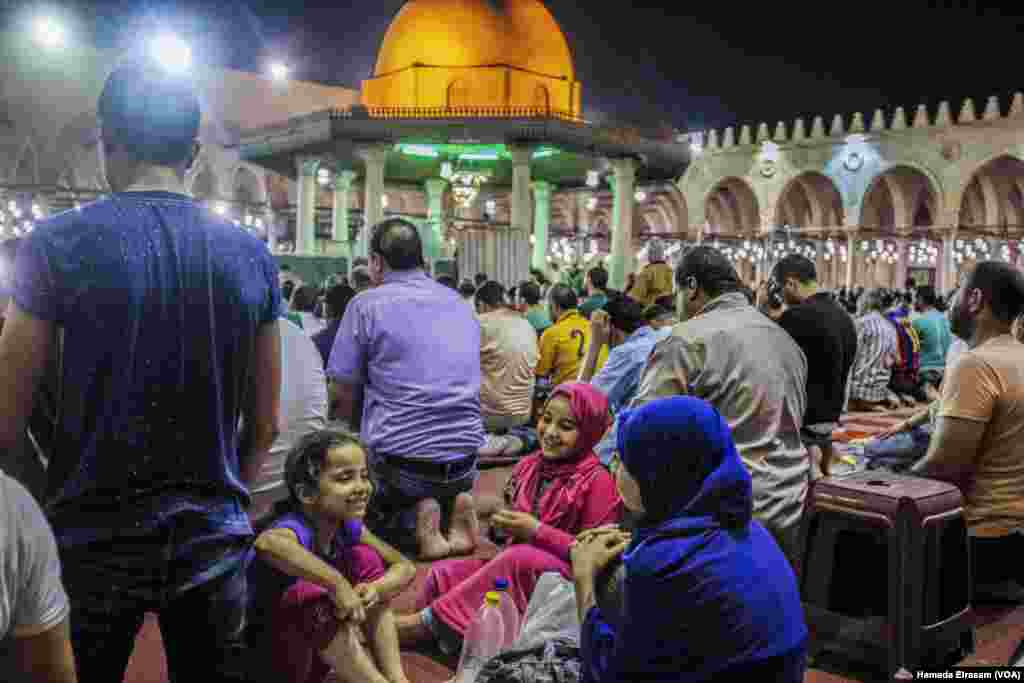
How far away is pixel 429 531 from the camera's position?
423 cm

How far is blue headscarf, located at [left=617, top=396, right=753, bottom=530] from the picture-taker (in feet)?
6.27

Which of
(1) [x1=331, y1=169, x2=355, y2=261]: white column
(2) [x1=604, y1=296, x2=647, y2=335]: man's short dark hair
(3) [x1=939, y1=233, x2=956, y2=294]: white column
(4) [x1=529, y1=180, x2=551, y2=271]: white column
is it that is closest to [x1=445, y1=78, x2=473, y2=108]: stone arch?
(1) [x1=331, y1=169, x2=355, y2=261]: white column

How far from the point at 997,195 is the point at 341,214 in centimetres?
2387

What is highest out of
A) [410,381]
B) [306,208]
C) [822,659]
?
[306,208]

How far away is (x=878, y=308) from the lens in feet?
34.0

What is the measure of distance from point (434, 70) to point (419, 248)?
1752cm

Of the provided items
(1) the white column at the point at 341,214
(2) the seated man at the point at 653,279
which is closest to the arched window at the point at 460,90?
(1) the white column at the point at 341,214

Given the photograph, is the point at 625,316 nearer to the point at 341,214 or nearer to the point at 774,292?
the point at 774,292

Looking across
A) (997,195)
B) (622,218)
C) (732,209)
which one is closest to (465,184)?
(622,218)

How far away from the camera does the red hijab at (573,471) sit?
128 inches

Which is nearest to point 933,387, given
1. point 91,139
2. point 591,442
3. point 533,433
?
point 533,433

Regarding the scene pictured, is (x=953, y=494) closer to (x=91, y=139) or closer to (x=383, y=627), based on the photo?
(x=383, y=627)

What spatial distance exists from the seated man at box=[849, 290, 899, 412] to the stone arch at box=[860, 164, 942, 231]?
776 inches

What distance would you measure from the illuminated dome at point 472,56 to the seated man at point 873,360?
1151 centimetres
